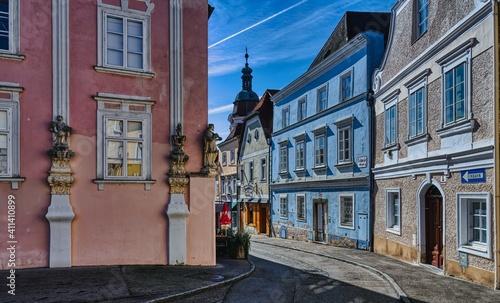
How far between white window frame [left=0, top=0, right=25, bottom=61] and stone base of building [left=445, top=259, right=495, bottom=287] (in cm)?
1229

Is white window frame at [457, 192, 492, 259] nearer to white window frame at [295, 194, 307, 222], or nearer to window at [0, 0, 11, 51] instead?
window at [0, 0, 11, 51]

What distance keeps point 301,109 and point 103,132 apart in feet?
53.5

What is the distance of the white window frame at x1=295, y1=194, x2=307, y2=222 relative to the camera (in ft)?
85.6

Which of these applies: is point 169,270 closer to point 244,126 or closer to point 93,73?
point 93,73

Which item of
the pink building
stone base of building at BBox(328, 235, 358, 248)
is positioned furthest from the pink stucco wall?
stone base of building at BBox(328, 235, 358, 248)

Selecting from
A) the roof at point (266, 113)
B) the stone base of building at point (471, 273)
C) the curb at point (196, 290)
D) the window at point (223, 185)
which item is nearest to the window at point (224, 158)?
the window at point (223, 185)

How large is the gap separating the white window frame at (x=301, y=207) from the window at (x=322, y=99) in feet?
16.4

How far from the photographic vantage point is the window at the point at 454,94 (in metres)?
12.0

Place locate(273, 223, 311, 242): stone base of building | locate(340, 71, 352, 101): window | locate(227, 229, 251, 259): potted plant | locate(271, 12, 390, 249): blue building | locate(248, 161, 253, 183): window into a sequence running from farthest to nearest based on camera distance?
locate(248, 161, 253, 183): window → locate(273, 223, 311, 242): stone base of building → locate(340, 71, 352, 101): window → locate(271, 12, 390, 249): blue building → locate(227, 229, 251, 259): potted plant

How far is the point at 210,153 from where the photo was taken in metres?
13.6

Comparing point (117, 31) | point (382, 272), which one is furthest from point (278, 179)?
point (117, 31)

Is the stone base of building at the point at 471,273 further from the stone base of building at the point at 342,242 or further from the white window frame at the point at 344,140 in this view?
the white window frame at the point at 344,140

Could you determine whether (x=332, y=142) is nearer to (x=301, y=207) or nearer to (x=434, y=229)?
(x=301, y=207)

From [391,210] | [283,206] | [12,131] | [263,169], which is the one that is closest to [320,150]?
[283,206]
